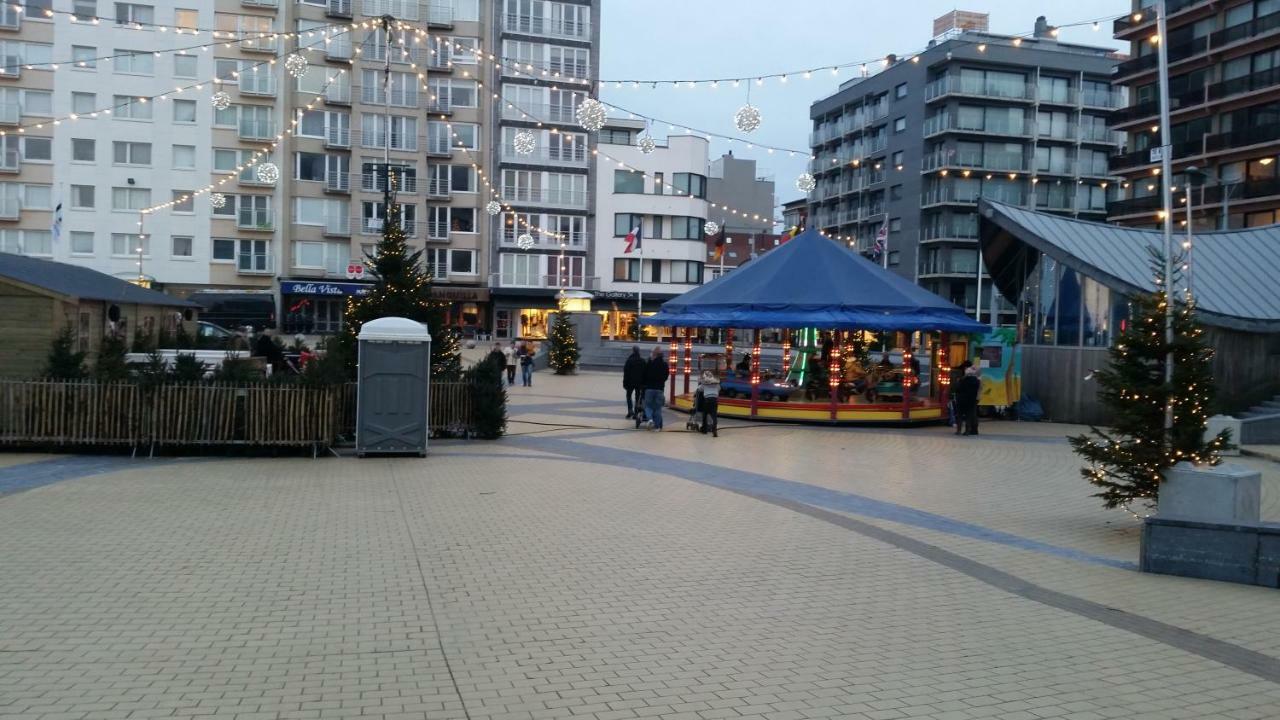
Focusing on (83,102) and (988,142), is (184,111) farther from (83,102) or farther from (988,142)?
(988,142)

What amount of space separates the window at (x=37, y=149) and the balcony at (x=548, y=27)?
25498 mm

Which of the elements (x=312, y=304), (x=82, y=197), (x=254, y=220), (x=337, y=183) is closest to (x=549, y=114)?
(x=337, y=183)

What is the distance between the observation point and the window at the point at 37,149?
51.4m

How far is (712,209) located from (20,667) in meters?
82.6

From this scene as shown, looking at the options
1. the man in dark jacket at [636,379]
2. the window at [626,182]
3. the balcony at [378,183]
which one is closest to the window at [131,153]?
the balcony at [378,183]

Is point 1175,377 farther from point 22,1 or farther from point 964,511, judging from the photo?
point 22,1

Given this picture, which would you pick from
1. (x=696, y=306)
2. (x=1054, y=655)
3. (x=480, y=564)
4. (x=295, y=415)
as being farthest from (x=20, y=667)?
(x=696, y=306)

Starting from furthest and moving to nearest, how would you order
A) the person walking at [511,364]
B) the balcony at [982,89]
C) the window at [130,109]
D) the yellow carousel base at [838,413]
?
the balcony at [982,89] < the window at [130,109] < the person walking at [511,364] < the yellow carousel base at [838,413]

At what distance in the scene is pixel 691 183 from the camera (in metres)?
65.4

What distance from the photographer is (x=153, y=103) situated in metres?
52.6

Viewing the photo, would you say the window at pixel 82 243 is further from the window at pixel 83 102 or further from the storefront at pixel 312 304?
the storefront at pixel 312 304

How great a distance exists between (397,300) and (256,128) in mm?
39839

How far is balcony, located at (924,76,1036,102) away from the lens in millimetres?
62906

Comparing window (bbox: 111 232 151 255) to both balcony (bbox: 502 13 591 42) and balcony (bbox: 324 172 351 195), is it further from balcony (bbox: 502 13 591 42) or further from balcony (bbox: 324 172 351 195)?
balcony (bbox: 502 13 591 42)
